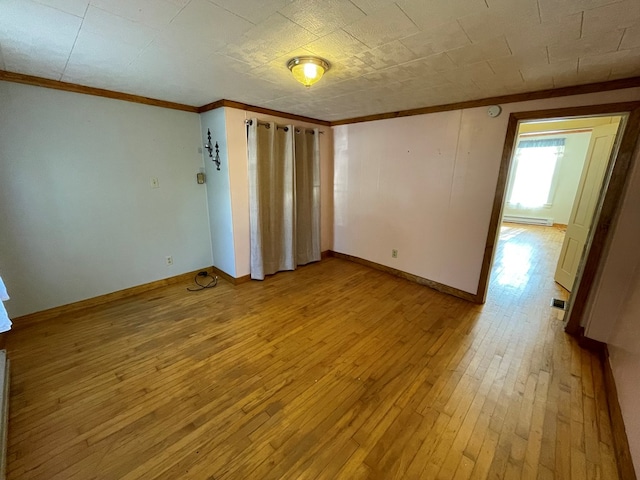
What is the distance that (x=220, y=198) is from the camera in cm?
325

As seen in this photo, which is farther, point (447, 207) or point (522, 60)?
point (447, 207)

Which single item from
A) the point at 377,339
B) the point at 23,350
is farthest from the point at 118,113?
the point at 377,339

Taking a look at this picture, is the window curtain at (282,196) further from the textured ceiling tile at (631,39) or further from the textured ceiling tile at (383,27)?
the textured ceiling tile at (631,39)

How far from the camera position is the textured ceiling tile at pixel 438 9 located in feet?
3.84

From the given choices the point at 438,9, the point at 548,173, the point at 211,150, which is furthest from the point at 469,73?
the point at 548,173

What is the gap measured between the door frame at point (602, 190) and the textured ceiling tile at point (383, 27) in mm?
1804

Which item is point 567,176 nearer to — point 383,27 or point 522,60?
point 522,60

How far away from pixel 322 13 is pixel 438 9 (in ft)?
1.84

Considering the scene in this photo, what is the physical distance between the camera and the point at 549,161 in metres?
7.09

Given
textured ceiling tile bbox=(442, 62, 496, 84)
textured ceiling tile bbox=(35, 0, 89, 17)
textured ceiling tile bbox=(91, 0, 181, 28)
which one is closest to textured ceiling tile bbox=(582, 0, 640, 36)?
textured ceiling tile bbox=(442, 62, 496, 84)

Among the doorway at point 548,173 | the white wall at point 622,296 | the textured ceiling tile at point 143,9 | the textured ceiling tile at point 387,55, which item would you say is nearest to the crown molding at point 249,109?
the textured ceiling tile at point 143,9

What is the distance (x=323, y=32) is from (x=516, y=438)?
256 centimetres

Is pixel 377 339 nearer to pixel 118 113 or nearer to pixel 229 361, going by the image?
pixel 229 361

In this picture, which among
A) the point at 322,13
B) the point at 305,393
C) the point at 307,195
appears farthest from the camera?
the point at 307,195
